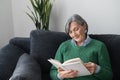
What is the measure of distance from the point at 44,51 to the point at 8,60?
1.21 feet

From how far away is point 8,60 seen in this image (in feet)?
7.93

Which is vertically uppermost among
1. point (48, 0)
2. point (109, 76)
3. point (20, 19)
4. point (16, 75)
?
point (48, 0)

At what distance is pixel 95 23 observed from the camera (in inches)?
115

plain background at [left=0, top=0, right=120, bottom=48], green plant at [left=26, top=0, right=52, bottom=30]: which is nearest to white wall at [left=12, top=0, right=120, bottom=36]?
plain background at [left=0, top=0, right=120, bottom=48]

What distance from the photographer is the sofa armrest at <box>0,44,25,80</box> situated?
2354 mm

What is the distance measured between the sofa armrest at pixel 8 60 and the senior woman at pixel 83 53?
44 centimetres

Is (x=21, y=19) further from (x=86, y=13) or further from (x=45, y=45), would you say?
(x=45, y=45)

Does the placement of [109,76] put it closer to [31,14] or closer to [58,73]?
[58,73]

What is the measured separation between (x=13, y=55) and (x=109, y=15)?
3.82 feet

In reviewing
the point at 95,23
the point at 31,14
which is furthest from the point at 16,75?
the point at 31,14

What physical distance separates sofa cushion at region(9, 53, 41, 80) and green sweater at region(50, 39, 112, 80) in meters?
0.19

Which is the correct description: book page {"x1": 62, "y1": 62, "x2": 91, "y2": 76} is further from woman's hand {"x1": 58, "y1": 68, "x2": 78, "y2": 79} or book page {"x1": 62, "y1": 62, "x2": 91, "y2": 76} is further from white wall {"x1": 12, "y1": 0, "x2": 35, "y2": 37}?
white wall {"x1": 12, "y1": 0, "x2": 35, "y2": 37}

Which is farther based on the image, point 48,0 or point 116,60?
point 48,0

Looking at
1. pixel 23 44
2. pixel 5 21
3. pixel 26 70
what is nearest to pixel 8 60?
pixel 23 44
